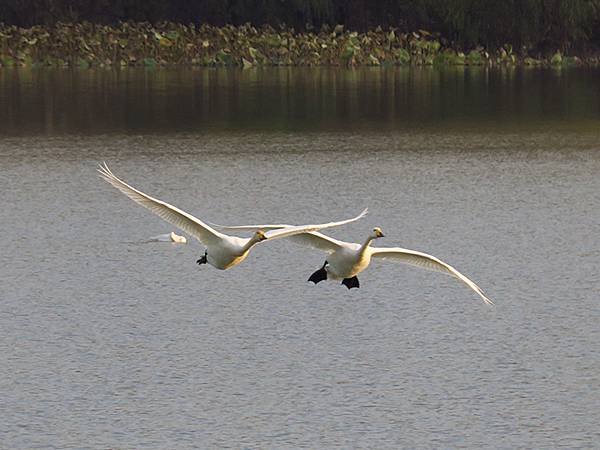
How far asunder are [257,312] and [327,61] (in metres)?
58.5

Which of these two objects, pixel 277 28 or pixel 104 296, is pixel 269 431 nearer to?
pixel 104 296

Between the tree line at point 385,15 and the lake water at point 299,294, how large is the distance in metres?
22.9

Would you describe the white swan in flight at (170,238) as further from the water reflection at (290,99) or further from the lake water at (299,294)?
the water reflection at (290,99)

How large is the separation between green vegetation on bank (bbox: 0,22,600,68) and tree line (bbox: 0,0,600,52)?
717 millimetres

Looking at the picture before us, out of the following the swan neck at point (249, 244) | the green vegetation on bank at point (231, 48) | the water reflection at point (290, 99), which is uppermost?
the swan neck at point (249, 244)

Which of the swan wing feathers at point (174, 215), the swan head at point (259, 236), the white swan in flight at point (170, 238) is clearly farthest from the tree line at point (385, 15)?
the swan head at point (259, 236)

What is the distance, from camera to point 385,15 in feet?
302

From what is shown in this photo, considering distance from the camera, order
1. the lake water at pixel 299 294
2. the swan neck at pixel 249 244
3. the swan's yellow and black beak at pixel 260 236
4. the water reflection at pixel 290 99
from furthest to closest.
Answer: the water reflection at pixel 290 99
the lake water at pixel 299 294
the swan neck at pixel 249 244
the swan's yellow and black beak at pixel 260 236

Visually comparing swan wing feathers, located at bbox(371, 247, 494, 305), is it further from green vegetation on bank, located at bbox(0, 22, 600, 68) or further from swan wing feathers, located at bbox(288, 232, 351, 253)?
green vegetation on bank, located at bbox(0, 22, 600, 68)

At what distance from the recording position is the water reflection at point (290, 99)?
200ft

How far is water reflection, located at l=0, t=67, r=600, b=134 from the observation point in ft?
200

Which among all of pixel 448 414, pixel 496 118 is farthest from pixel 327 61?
pixel 448 414

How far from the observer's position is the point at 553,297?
33000 mm

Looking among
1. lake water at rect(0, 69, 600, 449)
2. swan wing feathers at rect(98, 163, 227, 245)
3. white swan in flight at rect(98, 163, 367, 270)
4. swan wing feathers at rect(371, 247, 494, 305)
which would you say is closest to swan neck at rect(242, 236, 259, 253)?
white swan in flight at rect(98, 163, 367, 270)
